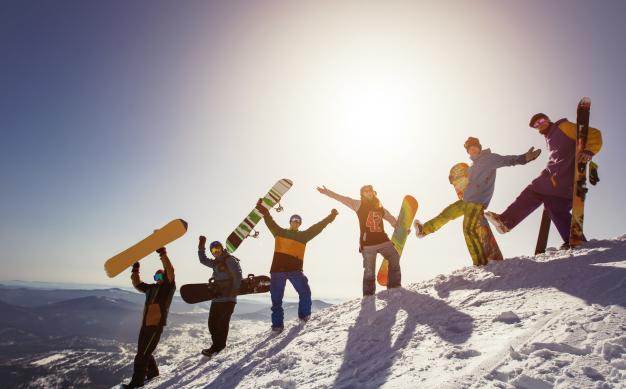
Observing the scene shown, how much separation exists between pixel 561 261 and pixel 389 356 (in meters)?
3.58

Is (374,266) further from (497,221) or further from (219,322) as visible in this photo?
(219,322)

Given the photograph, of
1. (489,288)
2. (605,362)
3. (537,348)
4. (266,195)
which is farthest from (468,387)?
(266,195)

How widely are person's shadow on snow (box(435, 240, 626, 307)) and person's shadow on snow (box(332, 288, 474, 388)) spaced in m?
0.71

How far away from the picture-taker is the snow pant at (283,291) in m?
7.50

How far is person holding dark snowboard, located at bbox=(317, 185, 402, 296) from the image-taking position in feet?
24.3

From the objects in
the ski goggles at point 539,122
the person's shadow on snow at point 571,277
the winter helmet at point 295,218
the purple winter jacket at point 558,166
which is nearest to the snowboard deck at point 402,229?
the winter helmet at point 295,218

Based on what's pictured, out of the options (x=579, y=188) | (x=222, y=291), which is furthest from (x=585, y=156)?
(x=222, y=291)

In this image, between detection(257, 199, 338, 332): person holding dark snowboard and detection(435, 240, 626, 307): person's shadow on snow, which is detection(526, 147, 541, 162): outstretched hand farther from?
detection(257, 199, 338, 332): person holding dark snowboard

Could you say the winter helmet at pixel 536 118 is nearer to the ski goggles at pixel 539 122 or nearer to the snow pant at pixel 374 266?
the ski goggles at pixel 539 122

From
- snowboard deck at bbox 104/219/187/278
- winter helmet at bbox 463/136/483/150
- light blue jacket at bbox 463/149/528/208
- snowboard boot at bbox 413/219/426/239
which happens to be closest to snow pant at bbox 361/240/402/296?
snowboard boot at bbox 413/219/426/239

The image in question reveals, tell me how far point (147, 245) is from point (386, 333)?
8402 mm

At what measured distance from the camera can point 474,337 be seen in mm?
3387

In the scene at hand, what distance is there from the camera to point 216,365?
20.3ft

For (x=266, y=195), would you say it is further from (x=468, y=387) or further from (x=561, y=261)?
(x=468, y=387)
